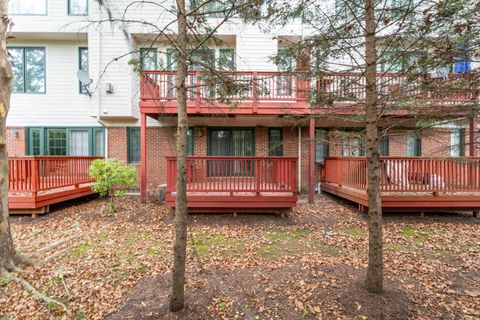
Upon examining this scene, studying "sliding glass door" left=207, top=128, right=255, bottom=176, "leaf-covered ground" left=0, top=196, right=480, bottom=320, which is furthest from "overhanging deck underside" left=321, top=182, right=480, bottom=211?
"sliding glass door" left=207, top=128, right=255, bottom=176

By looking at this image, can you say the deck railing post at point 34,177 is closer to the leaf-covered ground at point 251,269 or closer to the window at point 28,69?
the leaf-covered ground at point 251,269

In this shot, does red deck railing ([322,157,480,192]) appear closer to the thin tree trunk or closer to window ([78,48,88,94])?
the thin tree trunk

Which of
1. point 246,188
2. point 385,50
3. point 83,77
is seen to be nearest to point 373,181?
point 385,50

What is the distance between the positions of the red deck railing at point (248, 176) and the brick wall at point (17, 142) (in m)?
8.30

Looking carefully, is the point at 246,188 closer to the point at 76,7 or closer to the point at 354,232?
the point at 354,232

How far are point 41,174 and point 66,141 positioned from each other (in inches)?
160

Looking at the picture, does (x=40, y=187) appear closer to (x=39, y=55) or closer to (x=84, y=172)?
(x=84, y=172)

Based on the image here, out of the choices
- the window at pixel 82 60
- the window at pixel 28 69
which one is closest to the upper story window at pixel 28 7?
the window at pixel 28 69

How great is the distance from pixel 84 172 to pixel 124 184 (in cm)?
271

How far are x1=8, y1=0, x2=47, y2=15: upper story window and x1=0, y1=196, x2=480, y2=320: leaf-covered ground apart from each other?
8.75 meters

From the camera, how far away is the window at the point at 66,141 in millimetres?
10281

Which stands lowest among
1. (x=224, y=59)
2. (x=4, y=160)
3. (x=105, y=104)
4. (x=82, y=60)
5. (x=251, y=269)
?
(x=251, y=269)

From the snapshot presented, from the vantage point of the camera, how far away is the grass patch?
18.6 feet

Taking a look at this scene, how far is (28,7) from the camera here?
9.90 m
